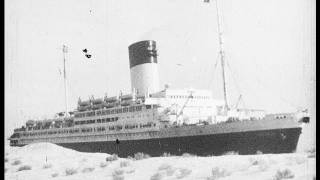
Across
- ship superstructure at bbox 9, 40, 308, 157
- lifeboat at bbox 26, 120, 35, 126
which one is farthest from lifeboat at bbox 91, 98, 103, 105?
lifeboat at bbox 26, 120, 35, 126

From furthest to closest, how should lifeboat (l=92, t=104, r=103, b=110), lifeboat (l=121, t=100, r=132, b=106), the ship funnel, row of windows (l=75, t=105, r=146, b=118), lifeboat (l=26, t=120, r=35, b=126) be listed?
lifeboat (l=26, t=120, r=35, b=126) < lifeboat (l=92, t=104, r=103, b=110) < the ship funnel < lifeboat (l=121, t=100, r=132, b=106) < row of windows (l=75, t=105, r=146, b=118)

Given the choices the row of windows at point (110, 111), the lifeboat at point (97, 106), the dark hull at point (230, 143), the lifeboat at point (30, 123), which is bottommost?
the dark hull at point (230, 143)

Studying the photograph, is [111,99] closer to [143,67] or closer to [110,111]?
[110,111]

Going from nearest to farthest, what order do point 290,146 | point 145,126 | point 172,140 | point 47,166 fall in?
point 47,166 < point 290,146 < point 172,140 < point 145,126

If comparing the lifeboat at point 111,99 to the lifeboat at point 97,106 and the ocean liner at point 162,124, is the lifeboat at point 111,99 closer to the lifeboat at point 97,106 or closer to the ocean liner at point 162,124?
the ocean liner at point 162,124

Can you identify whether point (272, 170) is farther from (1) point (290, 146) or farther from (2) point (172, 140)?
(2) point (172, 140)

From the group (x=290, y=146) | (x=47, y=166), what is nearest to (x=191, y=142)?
(x=290, y=146)

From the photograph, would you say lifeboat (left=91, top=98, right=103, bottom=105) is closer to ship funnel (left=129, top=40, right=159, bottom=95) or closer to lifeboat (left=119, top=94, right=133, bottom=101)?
lifeboat (left=119, top=94, right=133, bottom=101)

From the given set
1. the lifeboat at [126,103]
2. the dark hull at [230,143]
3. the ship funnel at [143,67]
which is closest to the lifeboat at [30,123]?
the ship funnel at [143,67]
